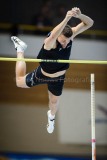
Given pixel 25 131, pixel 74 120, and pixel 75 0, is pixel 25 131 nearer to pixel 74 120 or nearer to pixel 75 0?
pixel 74 120

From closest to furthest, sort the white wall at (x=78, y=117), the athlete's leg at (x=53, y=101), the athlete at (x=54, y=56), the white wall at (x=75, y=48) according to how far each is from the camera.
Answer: the athlete at (x=54, y=56)
the athlete's leg at (x=53, y=101)
the white wall at (x=75, y=48)
the white wall at (x=78, y=117)

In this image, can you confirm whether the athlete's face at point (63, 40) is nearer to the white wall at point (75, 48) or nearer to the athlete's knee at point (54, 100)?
the athlete's knee at point (54, 100)

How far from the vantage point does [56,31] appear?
15.6 feet

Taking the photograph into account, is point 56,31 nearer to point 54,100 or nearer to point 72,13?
point 72,13

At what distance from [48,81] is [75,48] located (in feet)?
6.47

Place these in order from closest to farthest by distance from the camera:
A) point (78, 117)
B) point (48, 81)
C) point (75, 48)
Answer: point (48, 81) → point (75, 48) → point (78, 117)

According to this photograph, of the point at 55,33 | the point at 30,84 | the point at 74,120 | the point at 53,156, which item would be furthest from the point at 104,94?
the point at 55,33

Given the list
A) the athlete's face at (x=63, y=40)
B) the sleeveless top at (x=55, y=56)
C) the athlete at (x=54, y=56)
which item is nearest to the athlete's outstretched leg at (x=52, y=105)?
the athlete at (x=54, y=56)

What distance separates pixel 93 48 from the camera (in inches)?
287

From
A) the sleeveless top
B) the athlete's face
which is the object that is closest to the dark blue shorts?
the sleeveless top

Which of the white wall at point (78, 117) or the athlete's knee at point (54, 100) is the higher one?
the white wall at point (78, 117)

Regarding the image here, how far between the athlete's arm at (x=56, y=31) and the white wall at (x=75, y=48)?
2093 millimetres

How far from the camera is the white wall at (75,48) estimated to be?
7.06m

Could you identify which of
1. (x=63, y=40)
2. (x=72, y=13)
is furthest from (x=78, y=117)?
(x=72, y=13)
